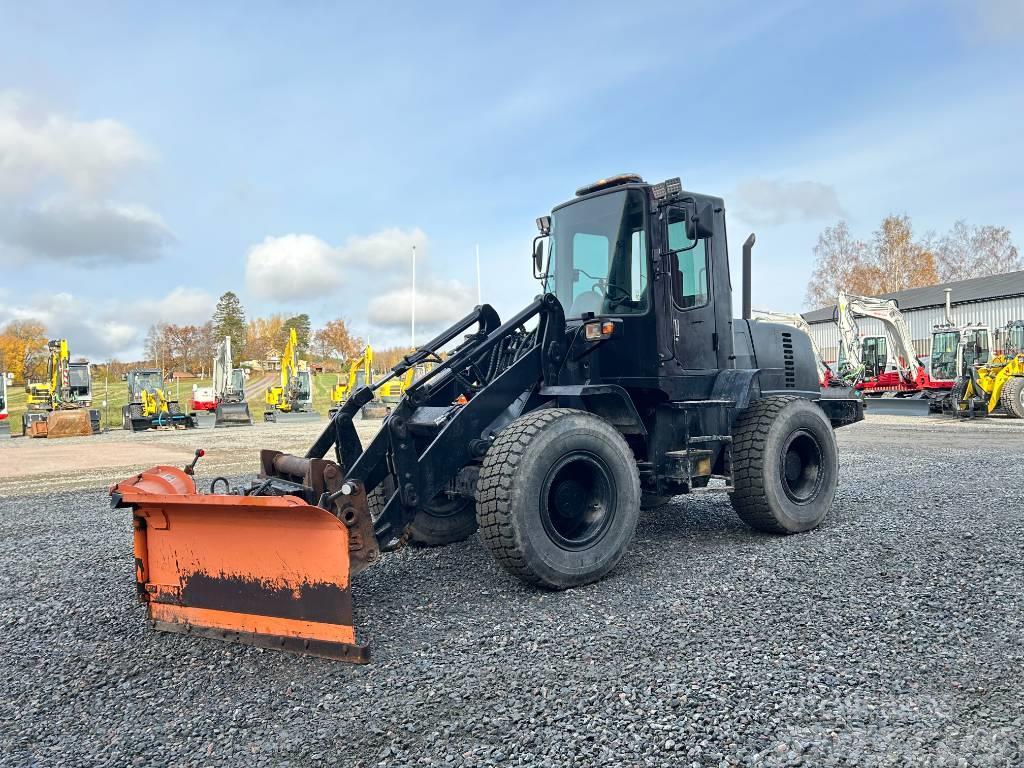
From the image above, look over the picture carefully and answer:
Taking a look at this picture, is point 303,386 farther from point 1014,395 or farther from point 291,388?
point 1014,395

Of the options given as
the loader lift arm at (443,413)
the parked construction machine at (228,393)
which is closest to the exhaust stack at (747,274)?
the loader lift arm at (443,413)

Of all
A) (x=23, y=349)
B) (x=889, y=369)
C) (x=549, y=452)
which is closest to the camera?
(x=549, y=452)

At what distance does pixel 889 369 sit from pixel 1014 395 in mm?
6346

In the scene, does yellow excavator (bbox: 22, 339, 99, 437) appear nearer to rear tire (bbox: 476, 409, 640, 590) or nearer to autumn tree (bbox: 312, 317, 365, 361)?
Answer: rear tire (bbox: 476, 409, 640, 590)

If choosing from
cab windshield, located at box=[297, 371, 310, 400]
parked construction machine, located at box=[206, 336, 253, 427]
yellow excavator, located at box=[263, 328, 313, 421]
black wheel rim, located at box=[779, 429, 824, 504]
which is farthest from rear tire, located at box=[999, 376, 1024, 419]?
cab windshield, located at box=[297, 371, 310, 400]

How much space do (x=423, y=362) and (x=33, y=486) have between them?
8049mm

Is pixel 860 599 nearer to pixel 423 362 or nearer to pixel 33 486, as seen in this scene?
pixel 423 362

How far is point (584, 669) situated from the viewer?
329 centimetres

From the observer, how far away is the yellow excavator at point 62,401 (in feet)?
76.8

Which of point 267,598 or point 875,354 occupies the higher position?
point 875,354

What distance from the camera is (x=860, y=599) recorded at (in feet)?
13.5

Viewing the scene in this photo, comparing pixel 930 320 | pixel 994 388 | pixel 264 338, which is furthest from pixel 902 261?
pixel 264 338

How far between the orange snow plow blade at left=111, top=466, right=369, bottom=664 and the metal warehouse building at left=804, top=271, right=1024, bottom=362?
36.4m

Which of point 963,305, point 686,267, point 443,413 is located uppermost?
point 963,305
